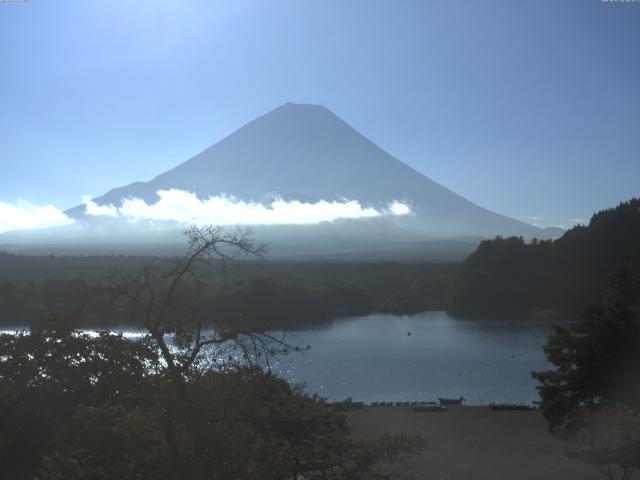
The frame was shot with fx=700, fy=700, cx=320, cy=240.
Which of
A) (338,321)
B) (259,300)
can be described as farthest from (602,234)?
(259,300)

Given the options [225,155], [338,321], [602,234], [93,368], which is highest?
[225,155]

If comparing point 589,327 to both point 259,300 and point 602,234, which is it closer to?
point 259,300

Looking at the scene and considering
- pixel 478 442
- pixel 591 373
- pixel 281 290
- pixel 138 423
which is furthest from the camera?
pixel 281 290

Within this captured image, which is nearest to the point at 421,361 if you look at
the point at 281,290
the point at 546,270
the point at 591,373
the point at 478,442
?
the point at 478,442

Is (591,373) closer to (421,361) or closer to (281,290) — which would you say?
(421,361)

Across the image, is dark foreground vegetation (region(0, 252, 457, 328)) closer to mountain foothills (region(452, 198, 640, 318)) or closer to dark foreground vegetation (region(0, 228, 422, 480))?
mountain foothills (region(452, 198, 640, 318))

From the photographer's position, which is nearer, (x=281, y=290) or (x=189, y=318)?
(x=189, y=318)
